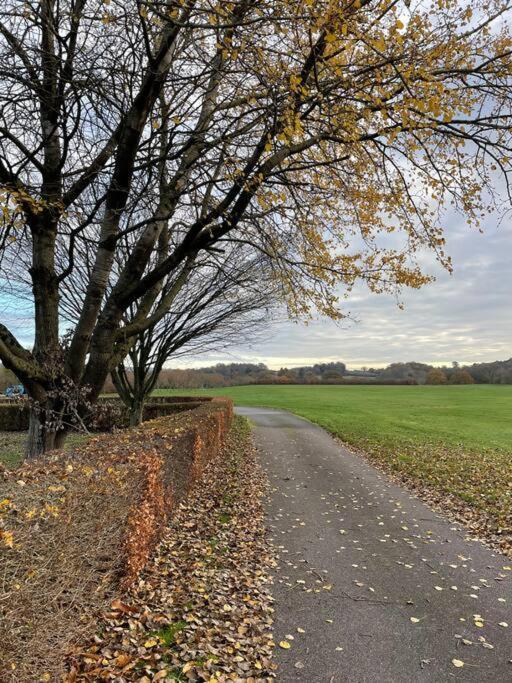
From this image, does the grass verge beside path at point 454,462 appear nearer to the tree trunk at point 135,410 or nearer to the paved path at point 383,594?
the paved path at point 383,594

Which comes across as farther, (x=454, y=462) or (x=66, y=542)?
(x=454, y=462)

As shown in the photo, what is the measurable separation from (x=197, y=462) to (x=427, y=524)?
4.05m

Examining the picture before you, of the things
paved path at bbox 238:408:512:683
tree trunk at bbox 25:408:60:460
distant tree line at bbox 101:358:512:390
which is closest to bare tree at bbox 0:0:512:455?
tree trunk at bbox 25:408:60:460

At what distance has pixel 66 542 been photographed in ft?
9.64

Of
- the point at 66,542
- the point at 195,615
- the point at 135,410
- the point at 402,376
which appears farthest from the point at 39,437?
the point at 402,376

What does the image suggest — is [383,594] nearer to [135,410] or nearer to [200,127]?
[200,127]

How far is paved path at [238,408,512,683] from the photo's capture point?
132 inches

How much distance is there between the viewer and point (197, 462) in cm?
834

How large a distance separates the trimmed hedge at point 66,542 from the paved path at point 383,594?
1516 millimetres

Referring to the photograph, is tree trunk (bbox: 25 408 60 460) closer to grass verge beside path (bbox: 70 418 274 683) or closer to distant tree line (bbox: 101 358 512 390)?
grass verge beside path (bbox: 70 418 274 683)

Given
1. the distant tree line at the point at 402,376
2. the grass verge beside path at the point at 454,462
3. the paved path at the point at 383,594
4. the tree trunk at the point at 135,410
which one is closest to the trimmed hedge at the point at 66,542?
the paved path at the point at 383,594

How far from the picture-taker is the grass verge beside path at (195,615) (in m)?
3.23

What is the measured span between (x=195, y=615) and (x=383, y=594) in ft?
6.22

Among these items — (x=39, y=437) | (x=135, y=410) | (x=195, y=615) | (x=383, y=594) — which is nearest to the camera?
(x=195, y=615)
